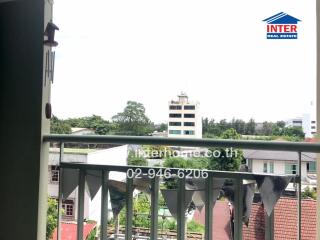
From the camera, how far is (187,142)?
1.37 m

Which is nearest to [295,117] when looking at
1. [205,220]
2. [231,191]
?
[231,191]

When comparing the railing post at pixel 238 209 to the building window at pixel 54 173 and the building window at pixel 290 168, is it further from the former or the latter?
the building window at pixel 54 173

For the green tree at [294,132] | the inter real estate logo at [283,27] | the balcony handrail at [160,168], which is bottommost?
the balcony handrail at [160,168]

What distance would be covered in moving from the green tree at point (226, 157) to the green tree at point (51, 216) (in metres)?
0.82

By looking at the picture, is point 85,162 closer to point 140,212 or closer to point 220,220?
point 140,212

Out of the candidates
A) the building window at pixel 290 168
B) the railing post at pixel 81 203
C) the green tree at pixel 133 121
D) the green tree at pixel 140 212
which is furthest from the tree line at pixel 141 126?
the green tree at pixel 140 212

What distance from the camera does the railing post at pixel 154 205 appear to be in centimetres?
142

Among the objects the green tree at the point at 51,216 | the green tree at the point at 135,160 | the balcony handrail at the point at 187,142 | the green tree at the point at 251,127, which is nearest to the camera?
the balcony handrail at the point at 187,142

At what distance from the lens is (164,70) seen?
1460mm

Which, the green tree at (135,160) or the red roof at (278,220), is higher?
the green tree at (135,160)

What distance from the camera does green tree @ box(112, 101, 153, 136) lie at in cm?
148

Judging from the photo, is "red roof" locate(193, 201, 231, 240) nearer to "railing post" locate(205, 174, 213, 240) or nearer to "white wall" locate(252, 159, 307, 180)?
"railing post" locate(205, 174, 213, 240)

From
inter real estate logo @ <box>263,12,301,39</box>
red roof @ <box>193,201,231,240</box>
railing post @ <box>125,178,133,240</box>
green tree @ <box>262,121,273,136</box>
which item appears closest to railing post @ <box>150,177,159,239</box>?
railing post @ <box>125,178,133,240</box>

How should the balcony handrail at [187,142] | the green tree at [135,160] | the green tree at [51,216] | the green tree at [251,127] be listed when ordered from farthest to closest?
the green tree at [51,216] < the green tree at [135,160] < the green tree at [251,127] < the balcony handrail at [187,142]
